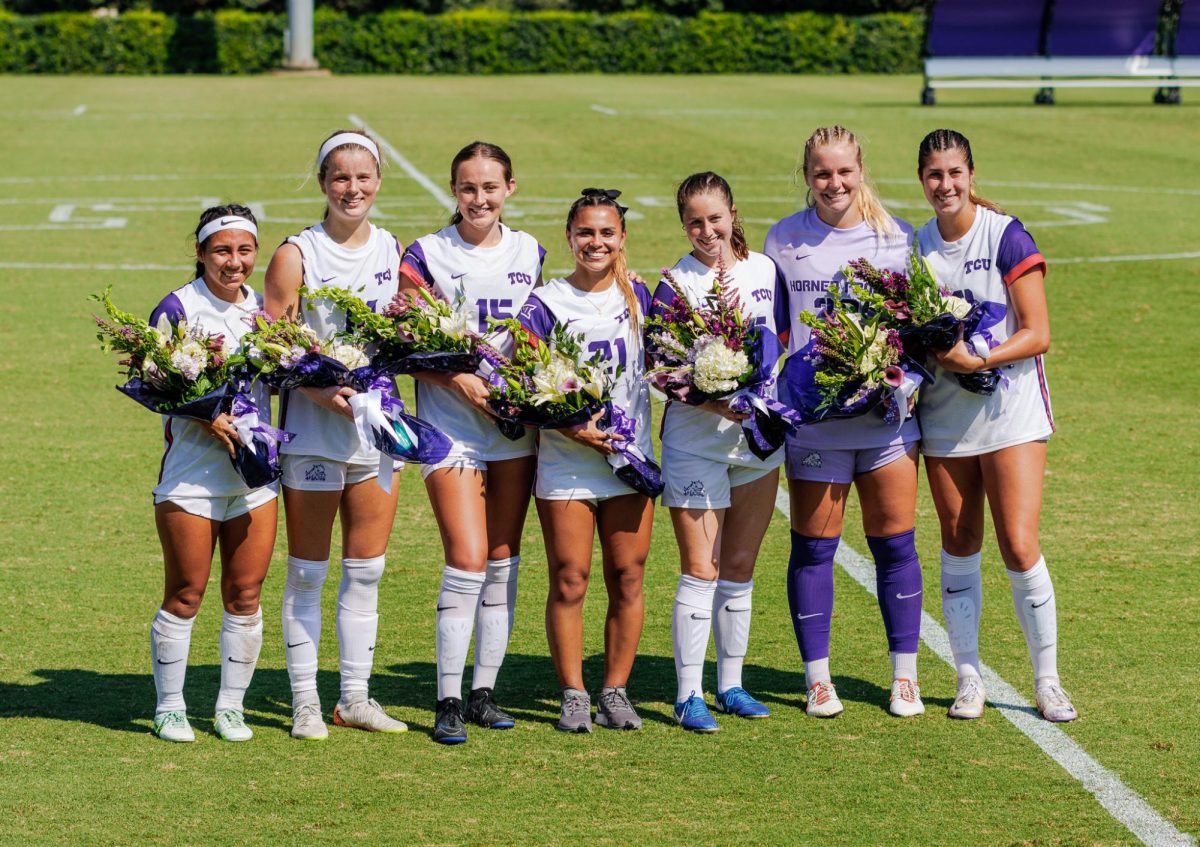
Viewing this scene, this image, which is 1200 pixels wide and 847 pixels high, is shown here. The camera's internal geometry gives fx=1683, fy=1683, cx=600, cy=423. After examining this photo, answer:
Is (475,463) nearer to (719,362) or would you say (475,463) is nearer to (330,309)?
(330,309)

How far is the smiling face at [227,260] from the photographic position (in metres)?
5.58

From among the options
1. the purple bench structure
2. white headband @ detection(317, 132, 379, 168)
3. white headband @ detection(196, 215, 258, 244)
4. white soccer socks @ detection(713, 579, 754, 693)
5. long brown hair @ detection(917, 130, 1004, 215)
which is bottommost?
white soccer socks @ detection(713, 579, 754, 693)

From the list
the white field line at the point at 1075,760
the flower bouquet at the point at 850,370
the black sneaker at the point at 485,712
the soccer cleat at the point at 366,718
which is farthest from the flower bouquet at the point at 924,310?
the soccer cleat at the point at 366,718

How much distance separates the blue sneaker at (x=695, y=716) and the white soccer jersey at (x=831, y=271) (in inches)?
38.5

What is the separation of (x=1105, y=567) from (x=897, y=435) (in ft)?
7.77

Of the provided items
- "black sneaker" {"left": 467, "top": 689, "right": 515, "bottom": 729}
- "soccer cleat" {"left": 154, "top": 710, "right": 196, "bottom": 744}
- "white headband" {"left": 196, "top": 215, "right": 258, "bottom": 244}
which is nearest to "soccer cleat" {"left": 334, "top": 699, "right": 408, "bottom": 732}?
"black sneaker" {"left": 467, "top": 689, "right": 515, "bottom": 729}

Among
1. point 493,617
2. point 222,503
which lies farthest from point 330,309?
point 493,617

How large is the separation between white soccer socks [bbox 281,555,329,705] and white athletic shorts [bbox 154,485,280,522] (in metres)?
0.24

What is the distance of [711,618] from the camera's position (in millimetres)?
5980

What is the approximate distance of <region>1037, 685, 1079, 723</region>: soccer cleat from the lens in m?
5.84

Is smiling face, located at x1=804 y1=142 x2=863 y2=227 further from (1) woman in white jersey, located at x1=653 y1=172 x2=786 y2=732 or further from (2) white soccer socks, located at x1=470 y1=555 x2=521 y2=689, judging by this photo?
(2) white soccer socks, located at x1=470 y1=555 x2=521 y2=689

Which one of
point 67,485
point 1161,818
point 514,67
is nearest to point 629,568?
point 1161,818

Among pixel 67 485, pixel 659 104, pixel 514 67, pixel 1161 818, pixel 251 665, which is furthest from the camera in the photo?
pixel 514 67

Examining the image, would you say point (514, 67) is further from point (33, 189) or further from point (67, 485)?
point (67, 485)
